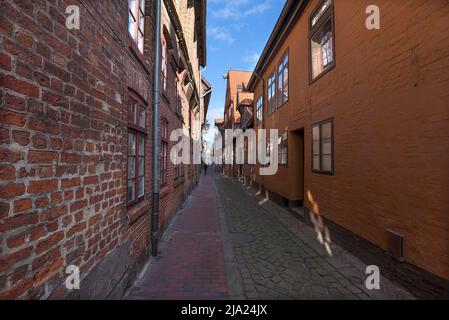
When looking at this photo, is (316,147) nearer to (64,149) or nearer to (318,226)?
(318,226)

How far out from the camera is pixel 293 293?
126 inches

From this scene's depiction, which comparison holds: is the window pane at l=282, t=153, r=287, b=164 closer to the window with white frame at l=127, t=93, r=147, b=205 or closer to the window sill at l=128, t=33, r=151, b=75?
the window with white frame at l=127, t=93, r=147, b=205

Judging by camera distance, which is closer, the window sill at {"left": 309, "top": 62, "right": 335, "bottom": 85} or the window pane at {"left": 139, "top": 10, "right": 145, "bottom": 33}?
the window pane at {"left": 139, "top": 10, "right": 145, "bottom": 33}

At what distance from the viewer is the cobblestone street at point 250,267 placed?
3189 millimetres

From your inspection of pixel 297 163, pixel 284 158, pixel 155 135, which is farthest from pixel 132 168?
pixel 284 158

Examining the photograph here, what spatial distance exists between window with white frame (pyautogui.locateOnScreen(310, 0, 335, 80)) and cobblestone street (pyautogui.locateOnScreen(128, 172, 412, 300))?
4.14 metres

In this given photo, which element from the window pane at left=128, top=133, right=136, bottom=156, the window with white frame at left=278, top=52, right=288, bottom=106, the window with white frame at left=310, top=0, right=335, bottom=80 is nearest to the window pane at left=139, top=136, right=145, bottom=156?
the window pane at left=128, top=133, right=136, bottom=156

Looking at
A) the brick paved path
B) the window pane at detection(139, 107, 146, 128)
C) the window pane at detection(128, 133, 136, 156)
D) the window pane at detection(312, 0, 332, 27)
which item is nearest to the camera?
the brick paved path

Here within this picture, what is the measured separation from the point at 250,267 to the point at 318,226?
2652 millimetres

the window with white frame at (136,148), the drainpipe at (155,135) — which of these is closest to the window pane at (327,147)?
the drainpipe at (155,135)

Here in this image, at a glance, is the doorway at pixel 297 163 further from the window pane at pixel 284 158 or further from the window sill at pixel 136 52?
the window sill at pixel 136 52

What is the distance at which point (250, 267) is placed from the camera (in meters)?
3.97

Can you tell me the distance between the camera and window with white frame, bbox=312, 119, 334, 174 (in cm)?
533
